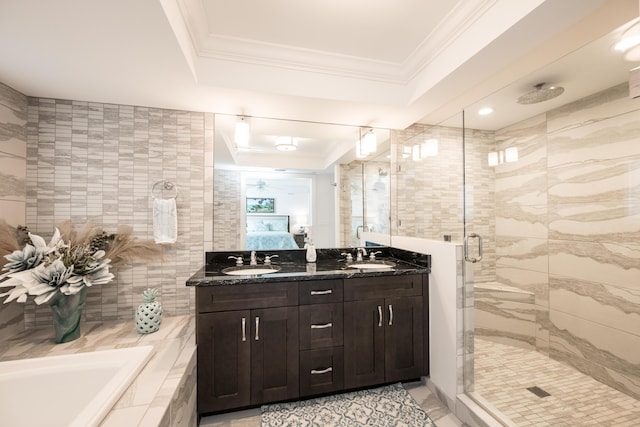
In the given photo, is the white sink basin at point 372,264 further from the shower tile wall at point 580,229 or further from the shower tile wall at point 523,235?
the shower tile wall at point 580,229

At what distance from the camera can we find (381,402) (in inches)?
70.7

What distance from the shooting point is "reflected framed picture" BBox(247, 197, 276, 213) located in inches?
91.8

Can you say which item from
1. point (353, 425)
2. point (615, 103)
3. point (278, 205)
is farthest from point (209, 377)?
point (615, 103)

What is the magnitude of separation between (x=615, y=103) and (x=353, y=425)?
268cm

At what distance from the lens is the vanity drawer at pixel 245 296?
1641mm

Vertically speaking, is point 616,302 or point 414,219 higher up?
point 414,219

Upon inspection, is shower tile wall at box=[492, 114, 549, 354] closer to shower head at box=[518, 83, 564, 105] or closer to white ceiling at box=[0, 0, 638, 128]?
shower head at box=[518, 83, 564, 105]

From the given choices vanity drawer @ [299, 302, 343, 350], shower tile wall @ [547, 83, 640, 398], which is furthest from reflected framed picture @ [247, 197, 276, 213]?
shower tile wall @ [547, 83, 640, 398]

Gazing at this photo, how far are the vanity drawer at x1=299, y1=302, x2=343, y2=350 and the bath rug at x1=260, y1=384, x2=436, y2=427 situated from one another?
384mm

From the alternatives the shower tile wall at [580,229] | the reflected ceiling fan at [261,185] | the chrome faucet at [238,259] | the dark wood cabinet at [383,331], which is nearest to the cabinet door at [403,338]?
the dark wood cabinet at [383,331]

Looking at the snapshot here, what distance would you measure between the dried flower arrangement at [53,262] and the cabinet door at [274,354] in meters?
0.99

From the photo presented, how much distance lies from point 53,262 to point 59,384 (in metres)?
0.68

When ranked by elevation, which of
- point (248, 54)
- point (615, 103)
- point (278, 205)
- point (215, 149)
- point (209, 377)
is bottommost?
point (209, 377)

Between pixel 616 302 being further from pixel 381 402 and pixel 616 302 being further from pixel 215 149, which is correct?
pixel 215 149
